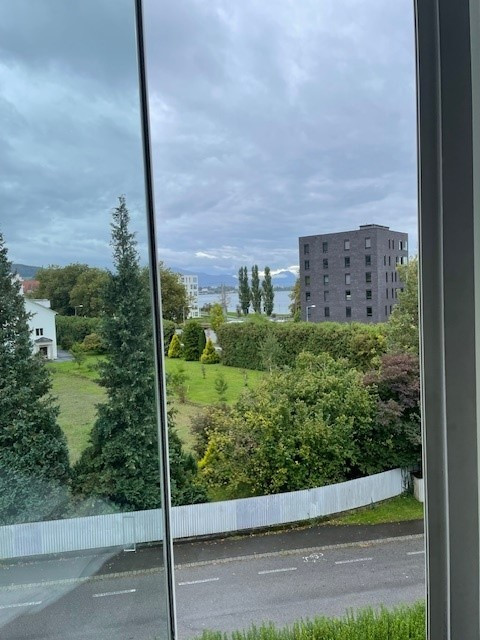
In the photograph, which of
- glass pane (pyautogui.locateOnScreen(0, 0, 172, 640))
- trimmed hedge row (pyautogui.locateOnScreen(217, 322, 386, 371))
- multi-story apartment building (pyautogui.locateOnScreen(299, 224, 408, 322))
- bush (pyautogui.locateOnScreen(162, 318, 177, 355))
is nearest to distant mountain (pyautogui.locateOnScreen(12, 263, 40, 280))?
glass pane (pyautogui.locateOnScreen(0, 0, 172, 640))

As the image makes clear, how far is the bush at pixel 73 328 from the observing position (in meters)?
0.82

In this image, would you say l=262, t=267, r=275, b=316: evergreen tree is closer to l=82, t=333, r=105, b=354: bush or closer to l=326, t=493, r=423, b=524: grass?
l=82, t=333, r=105, b=354: bush

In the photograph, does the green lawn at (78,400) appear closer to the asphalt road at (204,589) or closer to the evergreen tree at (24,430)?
the evergreen tree at (24,430)

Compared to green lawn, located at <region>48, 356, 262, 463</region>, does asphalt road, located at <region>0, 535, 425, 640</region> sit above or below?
below

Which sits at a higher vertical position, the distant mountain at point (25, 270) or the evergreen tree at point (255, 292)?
the distant mountain at point (25, 270)

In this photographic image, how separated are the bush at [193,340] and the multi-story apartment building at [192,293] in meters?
0.02

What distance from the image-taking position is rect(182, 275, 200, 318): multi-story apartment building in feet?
2.94

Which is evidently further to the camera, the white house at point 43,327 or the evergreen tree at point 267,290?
the evergreen tree at point 267,290

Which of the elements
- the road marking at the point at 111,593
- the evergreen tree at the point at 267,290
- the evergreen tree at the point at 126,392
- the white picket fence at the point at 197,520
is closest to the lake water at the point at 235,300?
the evergreen tree at the point at 267,290

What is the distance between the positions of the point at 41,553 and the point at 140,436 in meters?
0.26

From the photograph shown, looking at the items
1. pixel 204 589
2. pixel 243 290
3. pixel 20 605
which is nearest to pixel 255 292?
pixel 243 290

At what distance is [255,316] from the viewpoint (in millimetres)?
918

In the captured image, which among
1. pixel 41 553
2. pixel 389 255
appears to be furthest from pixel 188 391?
pixel 389 255

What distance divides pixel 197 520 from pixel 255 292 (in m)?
0.44
